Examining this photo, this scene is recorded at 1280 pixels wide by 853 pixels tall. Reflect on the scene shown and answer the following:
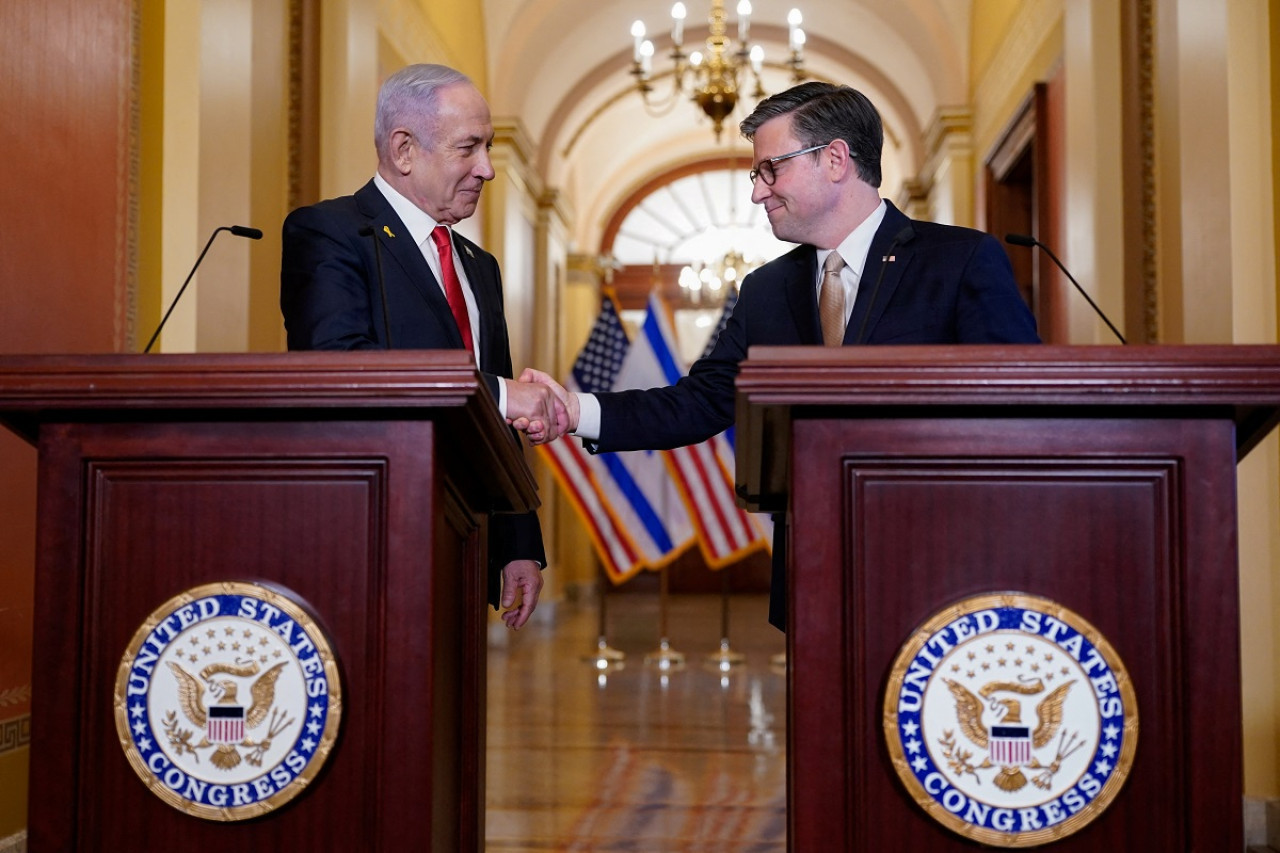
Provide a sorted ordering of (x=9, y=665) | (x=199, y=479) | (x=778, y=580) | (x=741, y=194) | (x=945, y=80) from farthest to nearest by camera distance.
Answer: (x=741, y=194), (x=945, y=80), (x=9, y=665), (x=778, y=580), (x=199, y=479)

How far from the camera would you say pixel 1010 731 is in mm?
1475

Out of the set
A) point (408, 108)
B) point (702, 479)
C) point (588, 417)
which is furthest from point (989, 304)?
point (702, 479)

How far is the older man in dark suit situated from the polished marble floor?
1.54 metres

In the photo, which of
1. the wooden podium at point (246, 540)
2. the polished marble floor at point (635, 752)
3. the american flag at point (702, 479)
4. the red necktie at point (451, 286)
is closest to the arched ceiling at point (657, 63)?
the american flag at point (702, 479)

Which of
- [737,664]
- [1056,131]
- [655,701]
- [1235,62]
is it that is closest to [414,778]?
[1235,62]

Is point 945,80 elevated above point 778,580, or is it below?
above

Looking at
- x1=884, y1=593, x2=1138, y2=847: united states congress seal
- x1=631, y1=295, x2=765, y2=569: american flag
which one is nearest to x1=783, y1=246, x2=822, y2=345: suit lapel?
x1=884, y1=593, x2=1138, y2=847: united states congress seal

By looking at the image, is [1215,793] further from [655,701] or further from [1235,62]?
[655,701]

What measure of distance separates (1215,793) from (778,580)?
109 cm

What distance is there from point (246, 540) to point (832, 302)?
131 centimetres

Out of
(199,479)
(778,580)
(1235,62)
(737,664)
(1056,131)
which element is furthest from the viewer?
(737,664)

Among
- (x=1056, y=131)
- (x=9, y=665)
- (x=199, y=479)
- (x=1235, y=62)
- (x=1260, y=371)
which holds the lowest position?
(x=9, y=665)

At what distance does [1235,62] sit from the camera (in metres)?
3.92

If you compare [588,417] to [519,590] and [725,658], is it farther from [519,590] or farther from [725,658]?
[725,658]
